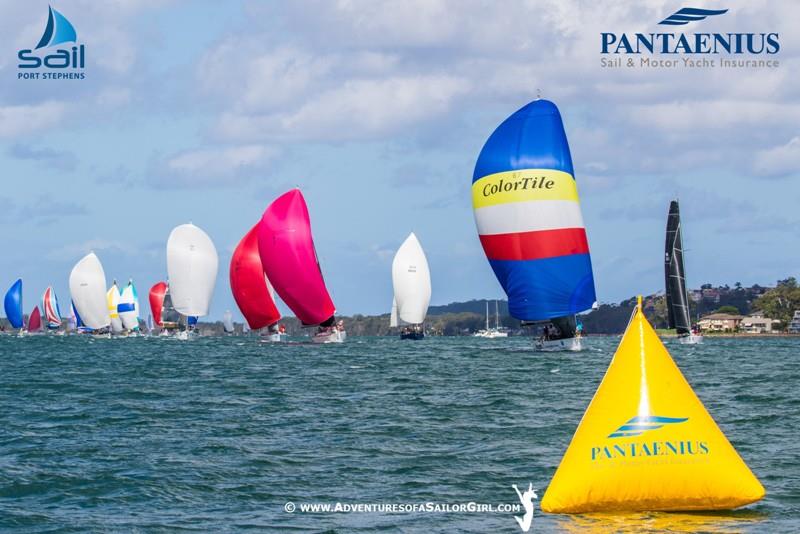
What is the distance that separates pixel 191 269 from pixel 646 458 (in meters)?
87.8

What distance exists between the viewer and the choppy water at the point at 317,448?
16.3 metres

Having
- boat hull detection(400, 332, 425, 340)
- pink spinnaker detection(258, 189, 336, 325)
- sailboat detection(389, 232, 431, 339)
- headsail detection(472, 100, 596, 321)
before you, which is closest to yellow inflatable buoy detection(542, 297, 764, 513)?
headsail detection(472, 100, 596, 321)

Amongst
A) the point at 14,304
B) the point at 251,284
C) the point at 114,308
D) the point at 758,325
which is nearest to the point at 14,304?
the point at 14,304

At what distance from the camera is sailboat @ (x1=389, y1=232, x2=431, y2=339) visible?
107 metres

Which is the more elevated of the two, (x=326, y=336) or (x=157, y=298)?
(x=157, y=298)

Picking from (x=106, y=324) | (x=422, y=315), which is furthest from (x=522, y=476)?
(x=106, y=324)

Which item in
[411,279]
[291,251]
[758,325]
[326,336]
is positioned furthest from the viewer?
[758,325]

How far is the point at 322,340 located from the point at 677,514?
6816 cm

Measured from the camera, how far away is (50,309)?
15975 centimetres

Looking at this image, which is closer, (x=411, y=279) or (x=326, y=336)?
(x=326, y=336)

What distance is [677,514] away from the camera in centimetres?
1578

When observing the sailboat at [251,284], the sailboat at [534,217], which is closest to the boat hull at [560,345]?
the sailboat at [534,217]

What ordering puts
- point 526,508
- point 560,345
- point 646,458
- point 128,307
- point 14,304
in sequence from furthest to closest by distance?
point 14,304, point 128,307, point 560,345, point 526,508, point 646,458

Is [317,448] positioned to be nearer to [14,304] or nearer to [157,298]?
[157,298]
